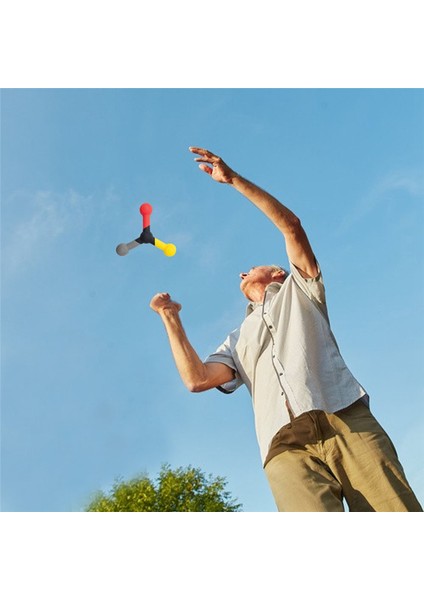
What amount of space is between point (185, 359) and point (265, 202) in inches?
34.0

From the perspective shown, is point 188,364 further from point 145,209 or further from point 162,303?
point 145,209

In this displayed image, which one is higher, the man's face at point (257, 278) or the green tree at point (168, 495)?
the green tree at point (168, 495)

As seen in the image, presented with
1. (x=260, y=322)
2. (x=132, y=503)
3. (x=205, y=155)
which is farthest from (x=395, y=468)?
(x=132, y=503)

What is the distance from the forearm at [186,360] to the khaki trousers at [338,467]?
21.5 inches

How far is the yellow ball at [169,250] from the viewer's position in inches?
152

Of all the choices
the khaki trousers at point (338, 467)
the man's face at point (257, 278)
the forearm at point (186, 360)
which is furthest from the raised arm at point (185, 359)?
the khaki trousers at point (338, 467)

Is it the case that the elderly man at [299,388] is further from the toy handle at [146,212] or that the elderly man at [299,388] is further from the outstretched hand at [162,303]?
the toy handle at [146,212]

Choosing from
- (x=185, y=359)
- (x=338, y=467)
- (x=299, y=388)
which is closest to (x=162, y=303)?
(x=185, y=359)

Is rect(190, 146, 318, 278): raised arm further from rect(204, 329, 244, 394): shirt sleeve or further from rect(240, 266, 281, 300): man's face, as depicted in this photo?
rect(204, 329, 244, 394): shirt sleeve

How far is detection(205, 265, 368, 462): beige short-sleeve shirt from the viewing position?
2.83 meters

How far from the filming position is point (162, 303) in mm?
3318

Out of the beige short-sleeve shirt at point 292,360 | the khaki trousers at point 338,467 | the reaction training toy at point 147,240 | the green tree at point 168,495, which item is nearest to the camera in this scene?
the khaki trousers at point 338,467

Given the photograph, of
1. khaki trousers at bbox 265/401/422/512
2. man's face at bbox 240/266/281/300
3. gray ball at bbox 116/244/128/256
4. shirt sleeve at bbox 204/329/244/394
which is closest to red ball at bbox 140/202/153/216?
gray ball at bbox 116/244/128/256
